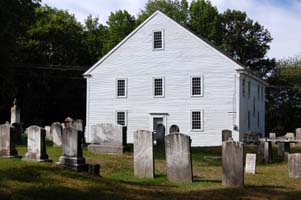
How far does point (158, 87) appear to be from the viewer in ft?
130

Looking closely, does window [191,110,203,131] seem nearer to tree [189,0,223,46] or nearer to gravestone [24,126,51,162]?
gravestone [24,126,51,162]

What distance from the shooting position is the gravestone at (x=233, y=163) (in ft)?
47.0

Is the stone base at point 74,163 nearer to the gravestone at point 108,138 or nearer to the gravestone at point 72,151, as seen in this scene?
the gravestone at point 72,151

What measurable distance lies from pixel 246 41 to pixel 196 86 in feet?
105

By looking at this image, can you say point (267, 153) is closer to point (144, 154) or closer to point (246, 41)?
point (144, 154)

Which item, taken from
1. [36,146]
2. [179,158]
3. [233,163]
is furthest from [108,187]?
[36,146]

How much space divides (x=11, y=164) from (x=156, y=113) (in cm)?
2525

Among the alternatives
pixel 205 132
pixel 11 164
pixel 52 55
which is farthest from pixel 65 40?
pixel 11 164

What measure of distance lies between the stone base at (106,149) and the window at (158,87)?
15.7 m

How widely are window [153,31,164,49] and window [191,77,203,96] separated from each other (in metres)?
3.79

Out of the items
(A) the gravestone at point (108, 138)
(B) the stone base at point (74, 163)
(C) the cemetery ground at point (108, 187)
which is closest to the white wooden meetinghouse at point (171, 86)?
(A) the gravestone at point (108, 138)

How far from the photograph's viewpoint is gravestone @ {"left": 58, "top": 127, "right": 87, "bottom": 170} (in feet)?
49.7

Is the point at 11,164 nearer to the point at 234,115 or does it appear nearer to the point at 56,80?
the point at 234,115

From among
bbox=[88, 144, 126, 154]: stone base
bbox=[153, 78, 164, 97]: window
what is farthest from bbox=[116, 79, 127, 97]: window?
bbox=[88, 144, 126, 154]: stone base
